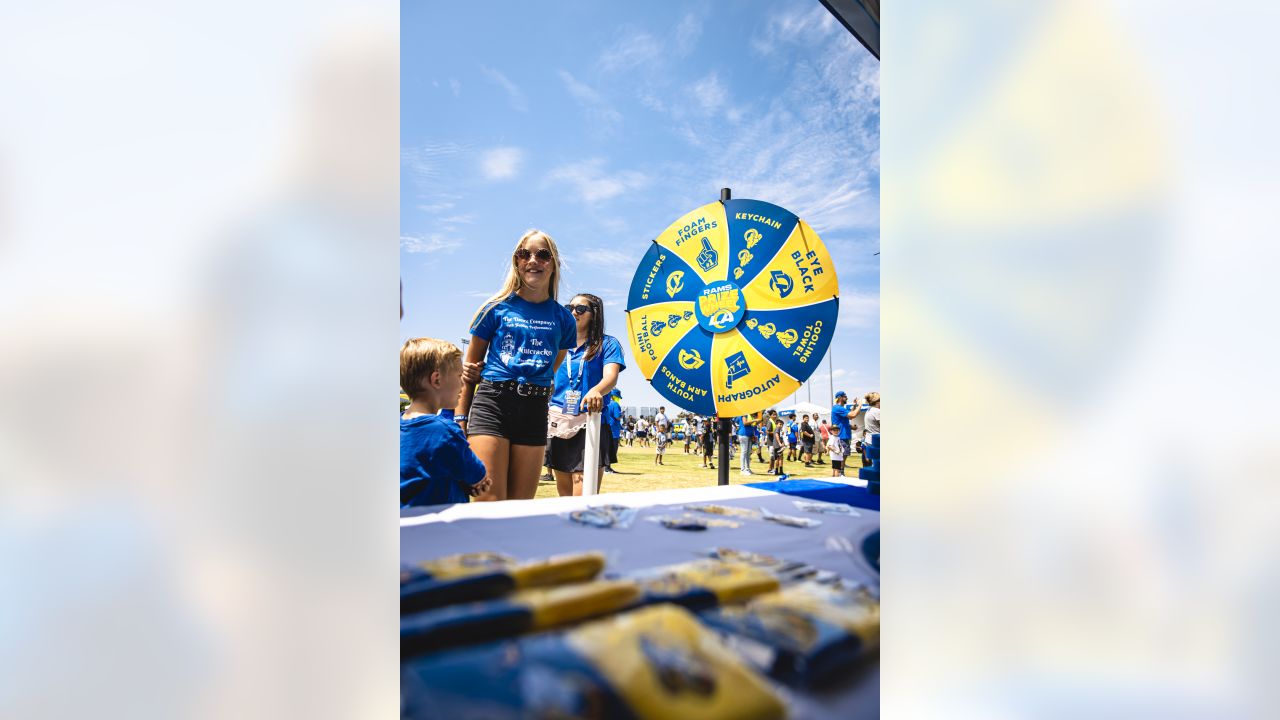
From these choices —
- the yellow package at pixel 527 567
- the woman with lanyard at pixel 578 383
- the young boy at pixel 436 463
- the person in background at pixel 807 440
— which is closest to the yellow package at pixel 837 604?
the yellow package at pixel 527 567

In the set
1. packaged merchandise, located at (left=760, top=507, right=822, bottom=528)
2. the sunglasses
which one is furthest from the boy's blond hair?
packaged merchandise, located at (left=760, top=507, right=822, bottom=528)

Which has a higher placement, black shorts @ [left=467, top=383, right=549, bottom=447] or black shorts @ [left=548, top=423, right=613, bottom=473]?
black shorts @ [left=467, top=383, right=549, bottom=447]

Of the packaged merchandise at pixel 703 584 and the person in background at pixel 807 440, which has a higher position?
the packaged merchandise at pixel 703 584

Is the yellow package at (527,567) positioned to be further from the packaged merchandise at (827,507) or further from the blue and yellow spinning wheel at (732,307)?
the blue and yellow spinning wheel at (732,307)

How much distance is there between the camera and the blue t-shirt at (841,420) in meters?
7.50

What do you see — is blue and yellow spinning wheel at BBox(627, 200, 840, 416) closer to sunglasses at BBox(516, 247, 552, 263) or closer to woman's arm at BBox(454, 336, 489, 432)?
sunglasses at BBox(516, 247, 552, 263)

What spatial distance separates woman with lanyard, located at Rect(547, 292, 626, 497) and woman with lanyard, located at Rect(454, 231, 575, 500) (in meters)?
1.06

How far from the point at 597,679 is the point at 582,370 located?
3.15 metres

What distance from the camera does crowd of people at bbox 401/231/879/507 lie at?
173cm
